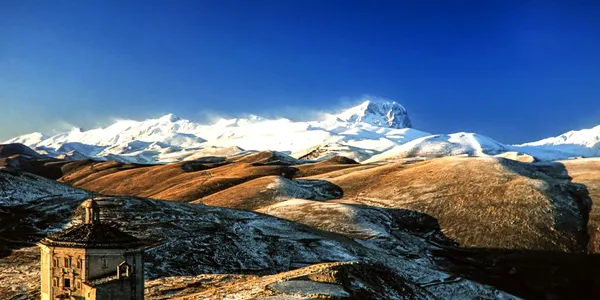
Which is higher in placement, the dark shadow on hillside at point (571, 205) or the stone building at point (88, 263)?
the stone building at point (88, 263)

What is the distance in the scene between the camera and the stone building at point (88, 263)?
78.1 feet

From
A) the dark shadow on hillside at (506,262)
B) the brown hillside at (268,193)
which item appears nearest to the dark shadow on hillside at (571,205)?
the dark shadow on hillside at (506,262)

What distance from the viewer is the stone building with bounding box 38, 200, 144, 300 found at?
23797 millimetres

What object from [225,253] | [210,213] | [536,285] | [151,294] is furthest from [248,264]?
[536,285]

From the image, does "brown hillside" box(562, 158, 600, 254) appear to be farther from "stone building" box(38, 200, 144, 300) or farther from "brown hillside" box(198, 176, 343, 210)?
"stone building" box(38, 200, 144, 300)

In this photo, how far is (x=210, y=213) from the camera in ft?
233

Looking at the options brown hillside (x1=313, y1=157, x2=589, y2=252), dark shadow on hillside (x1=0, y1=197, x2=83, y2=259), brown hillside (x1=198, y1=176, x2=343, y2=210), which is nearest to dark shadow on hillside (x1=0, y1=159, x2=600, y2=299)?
dark shadow on hillside (x1=0, y1=197, x2=83, y2=259)

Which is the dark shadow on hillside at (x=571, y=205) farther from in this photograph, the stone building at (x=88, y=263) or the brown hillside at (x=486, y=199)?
the stone building at (x=88, y=263)

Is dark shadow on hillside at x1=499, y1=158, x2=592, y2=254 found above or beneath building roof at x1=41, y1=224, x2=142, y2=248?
beneath

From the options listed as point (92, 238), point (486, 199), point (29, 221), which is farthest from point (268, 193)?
point (92, 238)

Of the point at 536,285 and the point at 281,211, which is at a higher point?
the point at 281,211

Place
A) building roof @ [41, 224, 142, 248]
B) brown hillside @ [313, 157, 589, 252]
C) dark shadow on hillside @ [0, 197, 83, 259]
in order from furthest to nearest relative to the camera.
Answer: brown hillside @ [313, 157, 589, 252]
dark shadow on hillside @ [0, 197, 83, 259]
building roof @ [41, 224, 142, 248]

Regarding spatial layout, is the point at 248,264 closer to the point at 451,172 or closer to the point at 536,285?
the point at 536,285

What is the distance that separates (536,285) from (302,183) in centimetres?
7372
